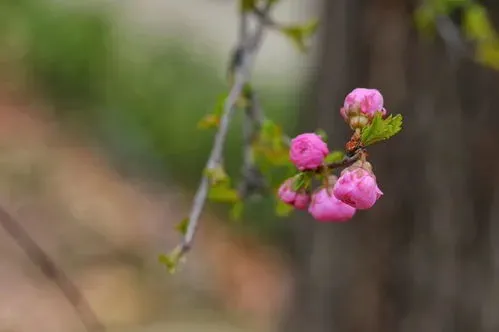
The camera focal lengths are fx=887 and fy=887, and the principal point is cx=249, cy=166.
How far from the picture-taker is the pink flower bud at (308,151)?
485mm

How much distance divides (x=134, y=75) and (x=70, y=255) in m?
0.99

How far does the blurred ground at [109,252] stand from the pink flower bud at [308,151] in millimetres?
2247

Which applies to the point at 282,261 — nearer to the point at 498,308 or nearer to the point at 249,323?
the point at 249,323

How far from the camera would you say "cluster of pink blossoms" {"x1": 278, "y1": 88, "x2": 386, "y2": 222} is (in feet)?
1.36

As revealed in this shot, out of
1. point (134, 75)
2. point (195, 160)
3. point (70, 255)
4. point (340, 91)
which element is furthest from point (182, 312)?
point (340, 91)

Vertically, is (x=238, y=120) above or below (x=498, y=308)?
below

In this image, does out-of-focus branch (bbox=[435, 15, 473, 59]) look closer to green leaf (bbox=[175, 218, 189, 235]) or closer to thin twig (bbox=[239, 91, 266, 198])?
thin twig (bbox=[239, 91, 266, 198])

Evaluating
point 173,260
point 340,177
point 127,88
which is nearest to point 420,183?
point 173,260

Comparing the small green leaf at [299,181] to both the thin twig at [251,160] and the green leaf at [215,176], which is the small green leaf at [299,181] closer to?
the green leaf at [215,176]

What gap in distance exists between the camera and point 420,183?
1.44 metres

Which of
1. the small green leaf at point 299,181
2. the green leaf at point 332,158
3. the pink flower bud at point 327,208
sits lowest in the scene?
the pink flower bud at point 327,208

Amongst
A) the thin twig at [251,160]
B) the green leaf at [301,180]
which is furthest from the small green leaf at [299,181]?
the thin twig at [251,160]

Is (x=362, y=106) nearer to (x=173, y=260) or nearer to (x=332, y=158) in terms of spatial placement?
(x=332, y=158)

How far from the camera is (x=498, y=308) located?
139 cm
